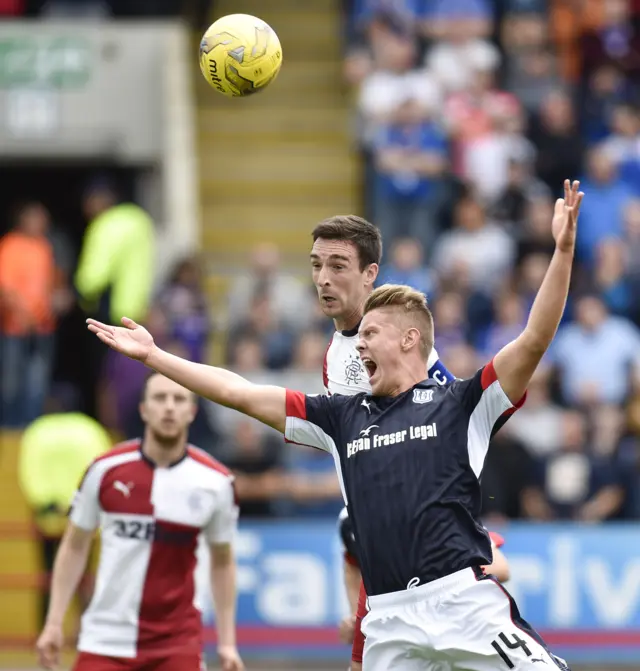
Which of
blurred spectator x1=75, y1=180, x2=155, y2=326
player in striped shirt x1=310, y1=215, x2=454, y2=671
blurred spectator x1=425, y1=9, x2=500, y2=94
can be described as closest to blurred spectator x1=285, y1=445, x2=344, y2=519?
blurred spectator x1=75, y1=180, x2=155, y2=326

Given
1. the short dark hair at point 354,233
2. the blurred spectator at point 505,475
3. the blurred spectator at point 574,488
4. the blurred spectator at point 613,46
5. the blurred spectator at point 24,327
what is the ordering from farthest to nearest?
the blurred spectator at point 613,46, the blurred spectator at point 24,327, the blurred spectator at point 574,488, the blurred spectator at point 505,475, the short dark hair at point 354,233

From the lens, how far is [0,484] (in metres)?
14.5

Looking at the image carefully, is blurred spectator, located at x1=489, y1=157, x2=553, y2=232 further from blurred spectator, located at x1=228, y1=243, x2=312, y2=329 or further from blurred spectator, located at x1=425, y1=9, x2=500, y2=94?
blurred spectator, located at x1=228, y1=243, x2=312, y2=329

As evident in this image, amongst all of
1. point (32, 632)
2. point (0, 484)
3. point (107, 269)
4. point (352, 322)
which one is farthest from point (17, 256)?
point (352, 322)

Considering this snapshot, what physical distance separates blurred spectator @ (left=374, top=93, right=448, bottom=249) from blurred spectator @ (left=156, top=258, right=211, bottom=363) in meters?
2.20

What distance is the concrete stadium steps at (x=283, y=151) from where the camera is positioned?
18.1 m

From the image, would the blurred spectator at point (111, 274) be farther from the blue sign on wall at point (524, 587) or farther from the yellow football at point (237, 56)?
the yellow football at point (237, 56)

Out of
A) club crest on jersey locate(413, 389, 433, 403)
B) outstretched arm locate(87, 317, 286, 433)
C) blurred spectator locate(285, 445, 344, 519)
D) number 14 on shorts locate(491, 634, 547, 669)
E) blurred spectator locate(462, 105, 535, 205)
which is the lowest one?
number 14 on shorts locate(491, 634, 547, 669)

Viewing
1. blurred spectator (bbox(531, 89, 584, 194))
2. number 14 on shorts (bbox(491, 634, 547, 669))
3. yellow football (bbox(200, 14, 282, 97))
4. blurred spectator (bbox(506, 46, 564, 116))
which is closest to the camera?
number 14 on shorts (bbox(491, 634, 547, 669))

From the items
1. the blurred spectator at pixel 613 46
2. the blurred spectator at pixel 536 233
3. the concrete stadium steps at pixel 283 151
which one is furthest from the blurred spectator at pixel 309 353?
the blurred spectator at pixel 613 46

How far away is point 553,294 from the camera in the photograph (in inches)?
220

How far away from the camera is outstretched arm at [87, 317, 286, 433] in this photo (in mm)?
5922

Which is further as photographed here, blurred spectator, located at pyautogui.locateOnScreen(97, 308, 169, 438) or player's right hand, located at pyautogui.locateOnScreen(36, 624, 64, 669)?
blurred spectator, located at pyautogui.locateOnScreen(97, 308, 169, 438)

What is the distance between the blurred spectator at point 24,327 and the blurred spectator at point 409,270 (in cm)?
301
